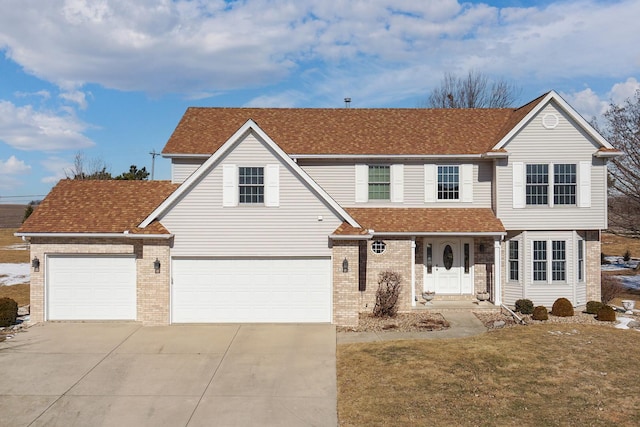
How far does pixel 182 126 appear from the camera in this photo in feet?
70.0

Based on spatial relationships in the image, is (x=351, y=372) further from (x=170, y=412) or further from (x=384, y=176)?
(x=384, y=176)

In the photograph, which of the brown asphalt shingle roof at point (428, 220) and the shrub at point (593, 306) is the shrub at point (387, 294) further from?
the shrub at point (593, 306)

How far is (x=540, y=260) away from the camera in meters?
18.7

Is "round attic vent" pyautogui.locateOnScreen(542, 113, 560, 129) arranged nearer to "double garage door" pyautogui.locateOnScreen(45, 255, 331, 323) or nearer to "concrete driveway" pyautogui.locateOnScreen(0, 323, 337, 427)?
"double garage door" pyautogui.locateOnScreen(45, 255, 331, 323)

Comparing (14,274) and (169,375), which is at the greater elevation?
(14,274)

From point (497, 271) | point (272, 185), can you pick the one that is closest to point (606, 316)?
point (497, 271)

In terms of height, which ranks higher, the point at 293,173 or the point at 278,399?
the point at 293,173

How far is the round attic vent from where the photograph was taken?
18703 millimetres

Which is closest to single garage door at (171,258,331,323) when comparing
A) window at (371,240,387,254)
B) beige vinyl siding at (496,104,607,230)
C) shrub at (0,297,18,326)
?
Result: window at (371,240,387,254)

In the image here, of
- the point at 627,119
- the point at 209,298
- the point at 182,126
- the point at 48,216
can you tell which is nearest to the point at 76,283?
the point at 48,216

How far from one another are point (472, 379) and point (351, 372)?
286cm

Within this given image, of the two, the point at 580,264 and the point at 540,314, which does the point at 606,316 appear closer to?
the point at 540,314

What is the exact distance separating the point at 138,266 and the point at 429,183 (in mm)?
11639

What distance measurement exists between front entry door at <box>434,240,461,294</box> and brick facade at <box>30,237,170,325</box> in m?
10.6
